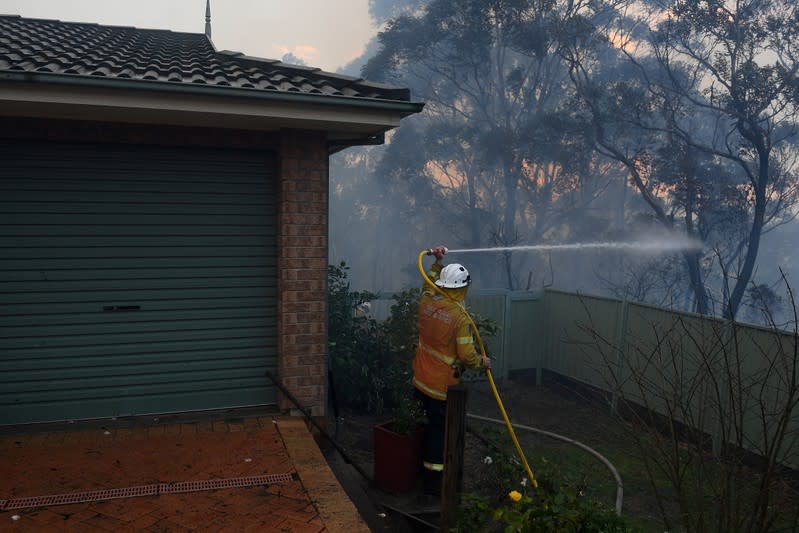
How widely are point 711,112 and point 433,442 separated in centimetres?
2445

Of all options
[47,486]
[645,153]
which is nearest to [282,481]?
[47,486]

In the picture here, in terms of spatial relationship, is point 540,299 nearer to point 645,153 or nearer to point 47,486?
point 47,486

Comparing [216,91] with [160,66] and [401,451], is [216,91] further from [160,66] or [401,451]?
[401,451]

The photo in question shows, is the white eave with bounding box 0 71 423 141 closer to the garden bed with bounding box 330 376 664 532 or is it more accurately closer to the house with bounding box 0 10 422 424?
the house with bounding box 0 10 422 424

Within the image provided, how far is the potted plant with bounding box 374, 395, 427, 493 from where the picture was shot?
5.95 metres

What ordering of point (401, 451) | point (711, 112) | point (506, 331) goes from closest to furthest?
point (401, 451) → point (506, 331) → point (711, 112)

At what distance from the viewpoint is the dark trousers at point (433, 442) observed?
586cm

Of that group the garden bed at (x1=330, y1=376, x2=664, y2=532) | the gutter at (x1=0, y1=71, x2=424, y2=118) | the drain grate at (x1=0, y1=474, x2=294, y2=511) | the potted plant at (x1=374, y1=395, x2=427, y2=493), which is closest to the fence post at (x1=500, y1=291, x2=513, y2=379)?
the garden bed at (x1=330, y1=376, x2=664, y2=532)

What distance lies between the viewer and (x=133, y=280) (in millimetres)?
5984

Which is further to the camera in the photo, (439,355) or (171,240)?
(171,240)

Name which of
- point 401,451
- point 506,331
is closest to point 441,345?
point 401,451

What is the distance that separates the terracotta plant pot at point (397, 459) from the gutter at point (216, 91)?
9.47 feet

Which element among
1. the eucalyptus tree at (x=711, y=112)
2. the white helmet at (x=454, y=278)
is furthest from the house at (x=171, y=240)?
the eucalyptus tree at (x=711, y=112)

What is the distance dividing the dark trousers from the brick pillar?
3.60 feet
